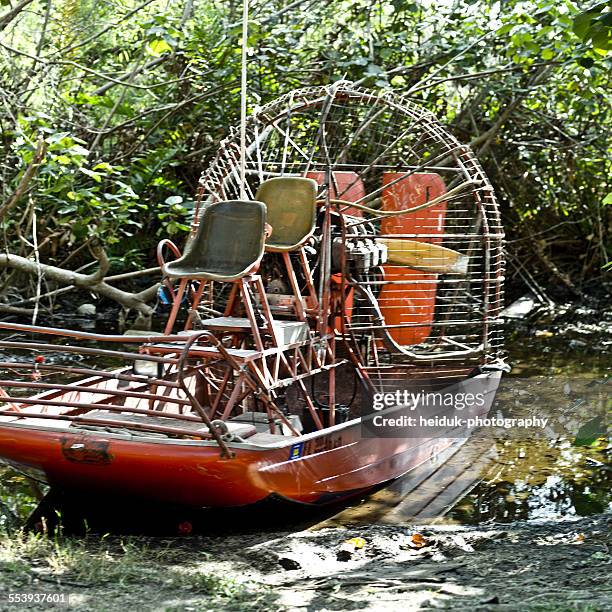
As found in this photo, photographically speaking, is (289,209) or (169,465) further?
(289,209)

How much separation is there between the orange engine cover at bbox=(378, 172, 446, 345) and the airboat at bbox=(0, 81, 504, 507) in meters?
0.02

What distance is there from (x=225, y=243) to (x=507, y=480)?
278 cm

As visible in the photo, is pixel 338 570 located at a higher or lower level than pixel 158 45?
lower

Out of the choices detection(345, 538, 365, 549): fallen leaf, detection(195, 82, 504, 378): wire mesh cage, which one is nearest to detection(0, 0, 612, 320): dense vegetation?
detection(195, 82, 504, 378): wire mesh cage

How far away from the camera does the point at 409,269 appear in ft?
26.8

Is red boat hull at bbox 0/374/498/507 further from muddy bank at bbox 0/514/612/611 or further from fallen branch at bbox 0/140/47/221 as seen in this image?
fallen branch at bbox 0/140/47/221

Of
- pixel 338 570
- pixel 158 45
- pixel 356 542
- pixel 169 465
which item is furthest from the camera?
pixel 158 45

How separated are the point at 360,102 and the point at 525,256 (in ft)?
21.9

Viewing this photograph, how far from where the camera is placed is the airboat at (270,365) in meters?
5.41

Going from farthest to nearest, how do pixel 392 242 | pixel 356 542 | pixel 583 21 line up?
pixel 392 242
pixel 356 542
pixel 583 21

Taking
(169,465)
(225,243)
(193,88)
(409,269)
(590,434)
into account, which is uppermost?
(193,88)

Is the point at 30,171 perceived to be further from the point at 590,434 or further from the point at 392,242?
the point at 590,434

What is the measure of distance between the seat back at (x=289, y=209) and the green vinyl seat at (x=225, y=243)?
0.33 metres

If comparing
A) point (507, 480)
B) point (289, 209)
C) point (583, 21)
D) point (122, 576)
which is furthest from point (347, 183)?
point (122, 576)
